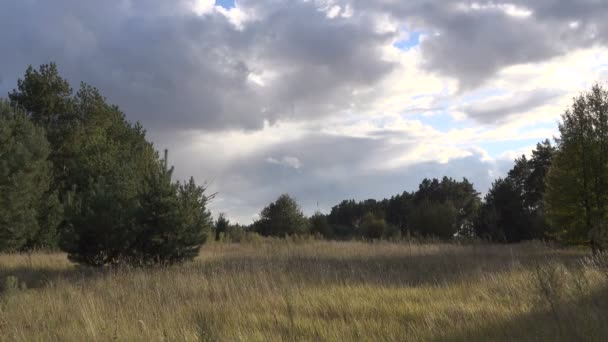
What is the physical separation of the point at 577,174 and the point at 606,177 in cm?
102

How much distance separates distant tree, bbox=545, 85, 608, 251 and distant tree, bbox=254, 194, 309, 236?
2132 centimetres

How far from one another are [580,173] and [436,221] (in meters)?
19.5

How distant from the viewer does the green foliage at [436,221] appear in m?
40.2

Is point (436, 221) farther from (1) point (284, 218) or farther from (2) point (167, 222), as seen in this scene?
(2) point (167, 222)

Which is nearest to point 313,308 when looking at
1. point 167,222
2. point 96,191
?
point 167,222

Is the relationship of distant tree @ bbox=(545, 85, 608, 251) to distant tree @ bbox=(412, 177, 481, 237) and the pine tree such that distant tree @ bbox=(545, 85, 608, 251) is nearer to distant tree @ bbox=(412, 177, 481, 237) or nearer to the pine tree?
the pine tree

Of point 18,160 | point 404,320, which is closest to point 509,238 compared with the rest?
point 18,160

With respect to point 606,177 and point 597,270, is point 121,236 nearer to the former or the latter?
point 597,270

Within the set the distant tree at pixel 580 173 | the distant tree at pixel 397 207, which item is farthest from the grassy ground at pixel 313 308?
the distant tree at pixel 397 207

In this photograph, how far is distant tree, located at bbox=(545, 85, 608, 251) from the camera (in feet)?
69.1

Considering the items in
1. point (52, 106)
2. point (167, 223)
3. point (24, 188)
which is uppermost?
point (52, 106)

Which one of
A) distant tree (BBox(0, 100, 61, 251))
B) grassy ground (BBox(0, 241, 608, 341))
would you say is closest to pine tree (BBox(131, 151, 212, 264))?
grassy ground (BBox(0, 241, 608, 341))

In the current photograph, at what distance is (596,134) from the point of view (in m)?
21.9

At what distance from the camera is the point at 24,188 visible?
27.5 meters
